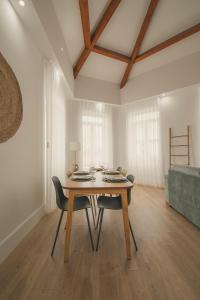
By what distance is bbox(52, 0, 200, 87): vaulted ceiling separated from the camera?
3.30 meters

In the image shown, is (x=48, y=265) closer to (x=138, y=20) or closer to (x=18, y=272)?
(x=18, y=272)

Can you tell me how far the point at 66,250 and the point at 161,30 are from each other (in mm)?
4945

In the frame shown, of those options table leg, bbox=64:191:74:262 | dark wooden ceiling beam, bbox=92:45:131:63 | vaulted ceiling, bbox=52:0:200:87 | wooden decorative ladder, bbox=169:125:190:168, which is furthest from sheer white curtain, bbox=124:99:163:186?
table leg, bbox=64:191:74:262

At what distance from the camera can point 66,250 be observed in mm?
1570

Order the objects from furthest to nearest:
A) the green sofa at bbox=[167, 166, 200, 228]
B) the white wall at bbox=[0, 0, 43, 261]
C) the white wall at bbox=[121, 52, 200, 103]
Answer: the white wall at bbox=[121, 52, 200, 103], the green sofa at bbox=[167, 166, 200, 228], the white wall at bbox=[0, 0, 43, 261]

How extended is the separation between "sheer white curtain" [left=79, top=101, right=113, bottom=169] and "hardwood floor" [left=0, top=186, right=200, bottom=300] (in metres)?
3.16

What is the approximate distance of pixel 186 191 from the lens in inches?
95.3

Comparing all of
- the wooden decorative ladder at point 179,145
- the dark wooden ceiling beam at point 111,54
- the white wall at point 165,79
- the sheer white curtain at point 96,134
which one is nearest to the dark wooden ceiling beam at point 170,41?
the dark wooden ceiling beam at point 111,54

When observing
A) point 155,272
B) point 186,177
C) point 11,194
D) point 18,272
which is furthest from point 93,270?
point 186,177

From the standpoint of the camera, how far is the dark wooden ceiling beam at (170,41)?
3.71 m

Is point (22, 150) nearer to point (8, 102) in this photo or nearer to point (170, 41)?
point (8, 102)

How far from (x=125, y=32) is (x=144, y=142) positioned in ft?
10.2

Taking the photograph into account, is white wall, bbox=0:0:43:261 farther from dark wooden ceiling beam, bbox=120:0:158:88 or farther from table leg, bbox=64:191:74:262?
dark wooden ceiling beam, bbox=120:0:158:88

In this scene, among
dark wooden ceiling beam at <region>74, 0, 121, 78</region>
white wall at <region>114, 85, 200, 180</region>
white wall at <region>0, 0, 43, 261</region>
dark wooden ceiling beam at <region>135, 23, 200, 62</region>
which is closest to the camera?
white wall at <region>0, 0, 43, 261</region>
